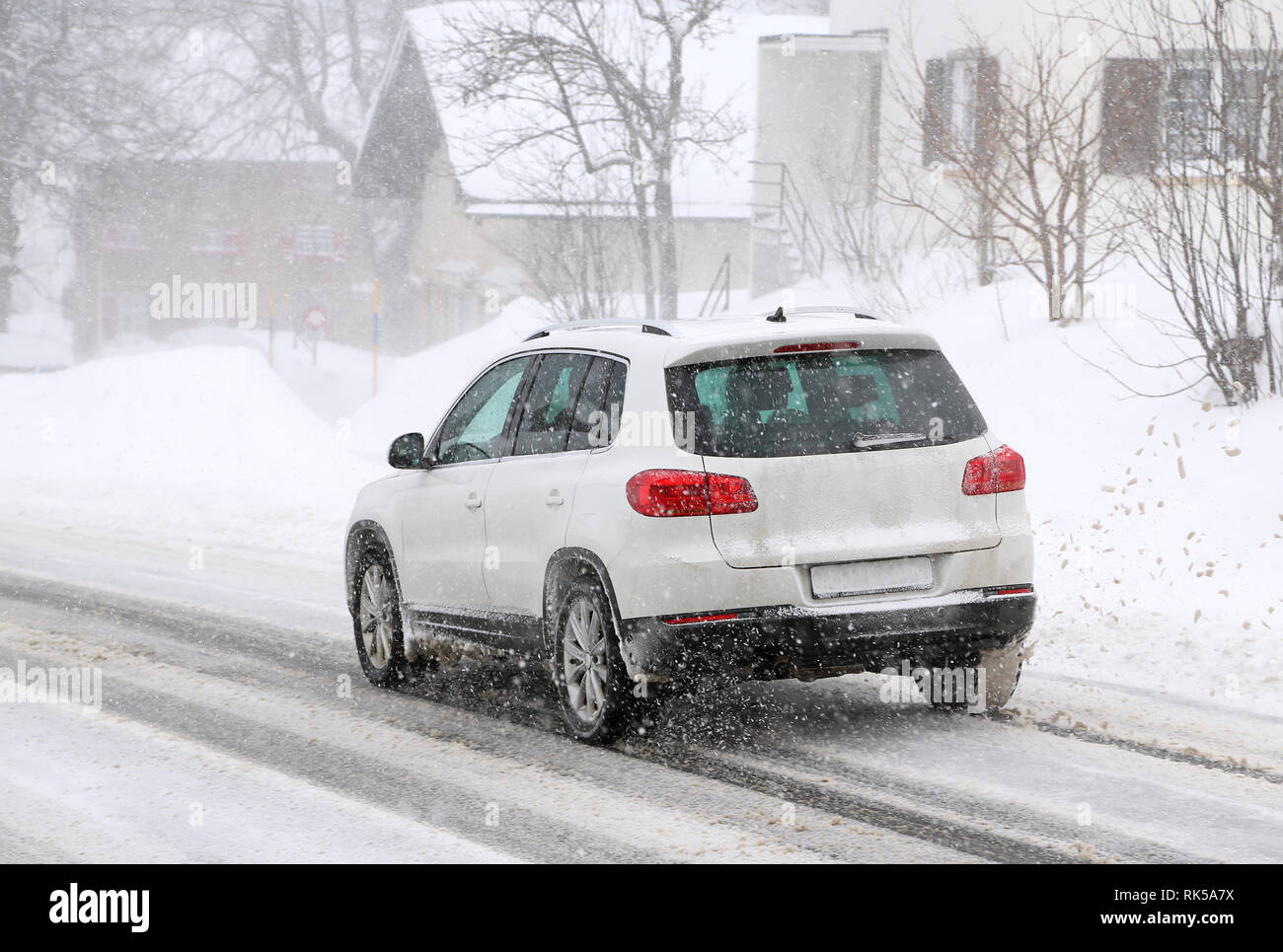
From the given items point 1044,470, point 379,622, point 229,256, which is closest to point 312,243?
point 229,256

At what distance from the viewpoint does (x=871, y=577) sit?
21.3ft

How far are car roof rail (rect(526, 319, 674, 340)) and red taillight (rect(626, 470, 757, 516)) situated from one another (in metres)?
0.74

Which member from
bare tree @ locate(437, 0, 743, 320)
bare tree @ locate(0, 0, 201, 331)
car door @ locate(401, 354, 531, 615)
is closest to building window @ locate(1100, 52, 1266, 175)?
car door @ locate(401, 354, 531, 615)

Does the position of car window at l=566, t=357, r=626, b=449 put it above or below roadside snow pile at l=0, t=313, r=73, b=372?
below

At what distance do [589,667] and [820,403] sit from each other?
1.46 metres

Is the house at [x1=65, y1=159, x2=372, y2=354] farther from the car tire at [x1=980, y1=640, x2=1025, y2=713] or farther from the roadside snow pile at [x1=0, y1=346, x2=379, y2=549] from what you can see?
the car tire at [x1=980, y1=640, x2=1025, y2=713]

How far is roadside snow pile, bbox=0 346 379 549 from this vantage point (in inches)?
712

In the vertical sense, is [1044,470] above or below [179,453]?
above

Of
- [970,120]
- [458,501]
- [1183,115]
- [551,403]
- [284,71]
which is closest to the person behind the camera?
[551,403]

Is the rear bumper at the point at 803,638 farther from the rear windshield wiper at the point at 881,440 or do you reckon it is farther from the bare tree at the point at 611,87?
the bare tree at the point at 611,87

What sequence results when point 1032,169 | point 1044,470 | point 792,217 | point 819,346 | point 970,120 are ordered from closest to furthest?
point 819,346 → point 1044,470 → point 1032,169 → point 970,120 → point 792,217

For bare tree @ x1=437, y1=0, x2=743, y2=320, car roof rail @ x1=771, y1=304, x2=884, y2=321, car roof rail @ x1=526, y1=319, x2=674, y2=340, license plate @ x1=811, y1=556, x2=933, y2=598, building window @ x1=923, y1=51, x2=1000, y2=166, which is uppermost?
bare tree @ x1=437, y1=0, x2=743, y2=320

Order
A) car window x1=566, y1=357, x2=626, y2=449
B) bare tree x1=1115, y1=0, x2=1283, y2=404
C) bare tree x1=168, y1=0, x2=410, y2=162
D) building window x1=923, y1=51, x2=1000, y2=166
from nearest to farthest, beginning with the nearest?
car window x1=566, y1=357, x2=626, y2=449
bare tree x1=1115, y1=0, x2=1283, y2=404
building window x1=923, y1=51, x2=1000, y2=166
bare tree x1=168, y1=0, x2=410, y2=162

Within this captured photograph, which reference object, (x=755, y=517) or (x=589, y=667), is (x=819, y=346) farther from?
(x=589, y=667)
